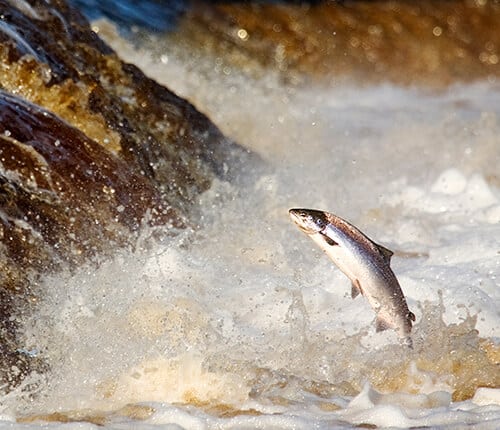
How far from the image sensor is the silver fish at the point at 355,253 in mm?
4289

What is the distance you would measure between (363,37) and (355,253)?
950 centimetres

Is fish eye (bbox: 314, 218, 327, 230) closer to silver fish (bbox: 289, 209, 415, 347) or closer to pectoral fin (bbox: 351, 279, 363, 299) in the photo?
silver fish (bbox: 289, 209, 415, 347)

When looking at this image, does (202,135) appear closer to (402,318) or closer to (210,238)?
(210,238)

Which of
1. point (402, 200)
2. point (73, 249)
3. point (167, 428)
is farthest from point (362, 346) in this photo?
point (402, 200)

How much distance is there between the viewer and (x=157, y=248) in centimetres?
541

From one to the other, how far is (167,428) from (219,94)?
626 centimetres

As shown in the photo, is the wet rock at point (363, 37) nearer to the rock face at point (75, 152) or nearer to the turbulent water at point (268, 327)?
the turbulent water at point (268, 327)

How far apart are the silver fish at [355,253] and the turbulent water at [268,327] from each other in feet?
1.31

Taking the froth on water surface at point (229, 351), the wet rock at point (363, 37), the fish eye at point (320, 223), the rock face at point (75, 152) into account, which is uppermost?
the wet rock at point (363, 37)

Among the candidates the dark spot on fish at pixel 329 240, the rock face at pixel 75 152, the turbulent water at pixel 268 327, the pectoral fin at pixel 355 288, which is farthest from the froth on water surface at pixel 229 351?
the dark spot on fish at pixel 329 240

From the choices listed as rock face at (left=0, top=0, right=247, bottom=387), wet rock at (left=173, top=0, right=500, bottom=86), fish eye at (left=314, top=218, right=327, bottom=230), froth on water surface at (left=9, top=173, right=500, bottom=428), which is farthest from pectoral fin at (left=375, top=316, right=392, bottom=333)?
wet rock at (left=173, top=0, right=500, bottom=86)

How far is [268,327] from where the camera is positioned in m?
4.99

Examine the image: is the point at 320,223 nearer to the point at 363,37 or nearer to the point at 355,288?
the point at 355,288

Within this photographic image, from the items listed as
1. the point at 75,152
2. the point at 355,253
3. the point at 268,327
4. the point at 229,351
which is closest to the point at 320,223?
the point at 355,253
